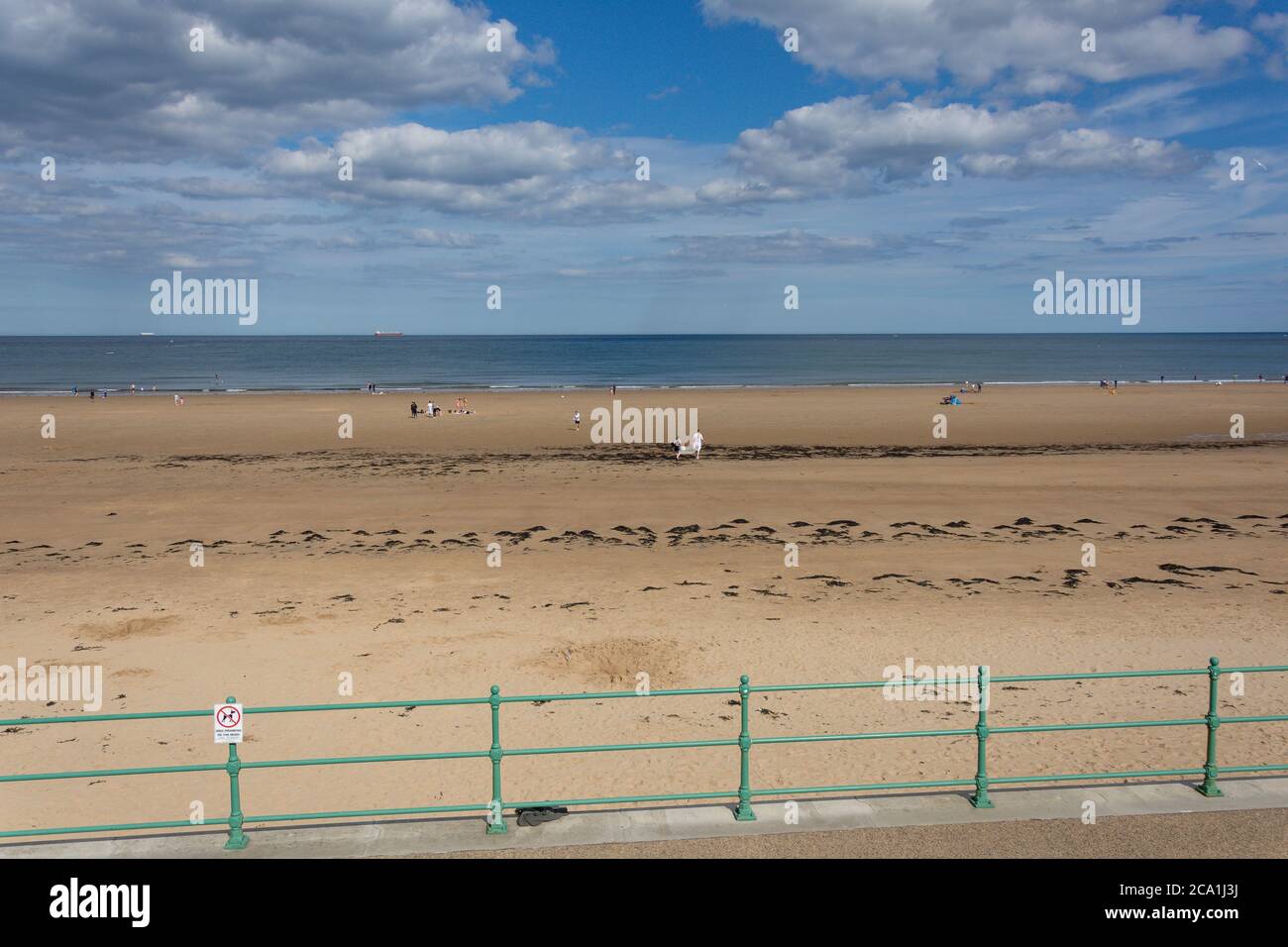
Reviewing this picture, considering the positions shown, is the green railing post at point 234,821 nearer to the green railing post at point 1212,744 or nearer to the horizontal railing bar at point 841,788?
the horizontal railing bar at point 841,788

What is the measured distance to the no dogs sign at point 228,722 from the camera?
7.04 meters

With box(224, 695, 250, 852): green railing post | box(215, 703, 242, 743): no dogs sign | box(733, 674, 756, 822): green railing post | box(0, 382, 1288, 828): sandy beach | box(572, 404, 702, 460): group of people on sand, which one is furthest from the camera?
box(572, 404, 702, 460): group of people on sand

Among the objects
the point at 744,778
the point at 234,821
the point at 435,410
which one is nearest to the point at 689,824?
the point at 744,778

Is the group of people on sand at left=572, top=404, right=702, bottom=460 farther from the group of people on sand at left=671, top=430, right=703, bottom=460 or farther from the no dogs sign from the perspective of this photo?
the no dogs sign

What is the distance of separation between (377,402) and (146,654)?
50173mm

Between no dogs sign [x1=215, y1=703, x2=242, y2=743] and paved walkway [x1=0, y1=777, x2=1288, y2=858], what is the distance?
92 centimetres

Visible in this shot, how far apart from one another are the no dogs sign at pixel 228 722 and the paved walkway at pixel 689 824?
92 centimetres

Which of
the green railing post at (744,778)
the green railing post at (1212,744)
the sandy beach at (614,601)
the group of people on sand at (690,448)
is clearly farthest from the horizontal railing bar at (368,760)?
the group of people on sand at (690,448)

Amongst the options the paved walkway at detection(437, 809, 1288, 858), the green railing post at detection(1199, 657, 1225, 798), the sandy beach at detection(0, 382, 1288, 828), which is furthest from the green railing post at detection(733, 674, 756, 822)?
the green railing post at detection(1199, 657, 1225, 798)

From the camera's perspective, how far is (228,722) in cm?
708

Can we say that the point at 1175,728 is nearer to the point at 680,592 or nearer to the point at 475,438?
the point at 680,592

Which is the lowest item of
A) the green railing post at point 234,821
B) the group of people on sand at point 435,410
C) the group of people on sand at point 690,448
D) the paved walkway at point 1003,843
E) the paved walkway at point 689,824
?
the paved walkway at point 1003,843

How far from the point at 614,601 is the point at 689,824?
31.3 ft

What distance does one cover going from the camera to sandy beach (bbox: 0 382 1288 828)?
10.8 metres
